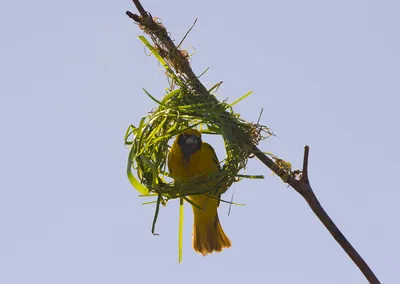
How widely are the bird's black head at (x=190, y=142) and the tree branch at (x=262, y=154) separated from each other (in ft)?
1.02

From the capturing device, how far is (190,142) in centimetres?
348

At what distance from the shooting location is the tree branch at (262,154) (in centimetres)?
256

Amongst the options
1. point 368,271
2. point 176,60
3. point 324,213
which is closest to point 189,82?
point 176,60

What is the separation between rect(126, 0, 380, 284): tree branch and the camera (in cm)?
256

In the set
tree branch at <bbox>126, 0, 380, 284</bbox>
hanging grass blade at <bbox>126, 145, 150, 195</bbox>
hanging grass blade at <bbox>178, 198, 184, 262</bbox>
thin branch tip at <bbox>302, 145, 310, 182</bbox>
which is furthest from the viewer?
hanging grass blade at <bbox>178, 198, 184, 262</bbox>

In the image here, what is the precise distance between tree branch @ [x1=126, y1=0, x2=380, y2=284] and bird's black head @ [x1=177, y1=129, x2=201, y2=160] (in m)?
0.31

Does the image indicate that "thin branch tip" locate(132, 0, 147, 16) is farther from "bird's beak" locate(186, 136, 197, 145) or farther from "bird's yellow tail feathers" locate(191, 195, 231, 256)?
"bird's yellow tail feathers" locate(191, 195, 231, 256)

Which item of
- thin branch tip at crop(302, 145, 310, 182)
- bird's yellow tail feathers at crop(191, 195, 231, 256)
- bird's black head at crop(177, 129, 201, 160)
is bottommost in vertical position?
thin branch tip at crop(302, 145, 310, 182)

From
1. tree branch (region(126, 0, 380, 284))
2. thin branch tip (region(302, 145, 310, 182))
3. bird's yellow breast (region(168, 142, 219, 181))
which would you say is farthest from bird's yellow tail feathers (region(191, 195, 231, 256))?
thin branch tip (region(302, 145, 310, 182))

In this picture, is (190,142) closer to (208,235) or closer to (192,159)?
(192,159)

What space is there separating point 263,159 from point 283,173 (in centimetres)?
15

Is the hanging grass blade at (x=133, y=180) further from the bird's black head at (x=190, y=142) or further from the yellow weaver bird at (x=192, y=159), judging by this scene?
the bird's black head at (x=190, y=142)

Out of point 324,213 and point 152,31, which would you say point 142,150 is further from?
point 324,213

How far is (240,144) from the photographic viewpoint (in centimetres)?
322
